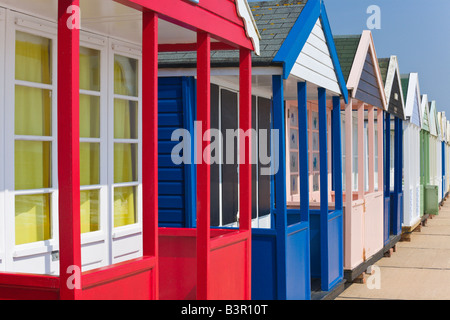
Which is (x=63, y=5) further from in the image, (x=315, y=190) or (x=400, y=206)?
(x=400, y=206)

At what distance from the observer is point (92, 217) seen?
542cm

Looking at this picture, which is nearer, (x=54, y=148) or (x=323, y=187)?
(x=54, y=148)

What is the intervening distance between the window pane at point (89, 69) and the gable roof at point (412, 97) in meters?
11.4

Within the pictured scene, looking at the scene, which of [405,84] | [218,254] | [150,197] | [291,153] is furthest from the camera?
[405,84]

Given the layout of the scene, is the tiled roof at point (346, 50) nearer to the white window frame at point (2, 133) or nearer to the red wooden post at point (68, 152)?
the white window frame at point (2, 133)

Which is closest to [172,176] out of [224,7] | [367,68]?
[224,7]

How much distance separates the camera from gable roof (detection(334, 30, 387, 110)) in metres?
9.68

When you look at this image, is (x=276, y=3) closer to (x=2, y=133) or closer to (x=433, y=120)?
(x=2, y=133)

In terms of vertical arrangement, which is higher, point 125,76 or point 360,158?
point 125,76

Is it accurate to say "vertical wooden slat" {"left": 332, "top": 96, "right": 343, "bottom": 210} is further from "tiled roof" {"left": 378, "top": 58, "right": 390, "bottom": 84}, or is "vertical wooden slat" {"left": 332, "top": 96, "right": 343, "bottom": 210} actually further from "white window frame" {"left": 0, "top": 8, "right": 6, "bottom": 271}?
"white window frame" {"left": 0, "top": 8, "right": 6, "bottom": 271}

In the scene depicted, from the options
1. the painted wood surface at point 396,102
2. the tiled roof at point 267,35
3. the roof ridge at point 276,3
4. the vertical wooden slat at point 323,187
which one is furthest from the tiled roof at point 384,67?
the tiled roof at point 267,35

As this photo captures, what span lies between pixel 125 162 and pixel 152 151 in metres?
2.03

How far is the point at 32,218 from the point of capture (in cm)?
465

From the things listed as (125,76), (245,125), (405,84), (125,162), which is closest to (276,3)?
(125,76)
